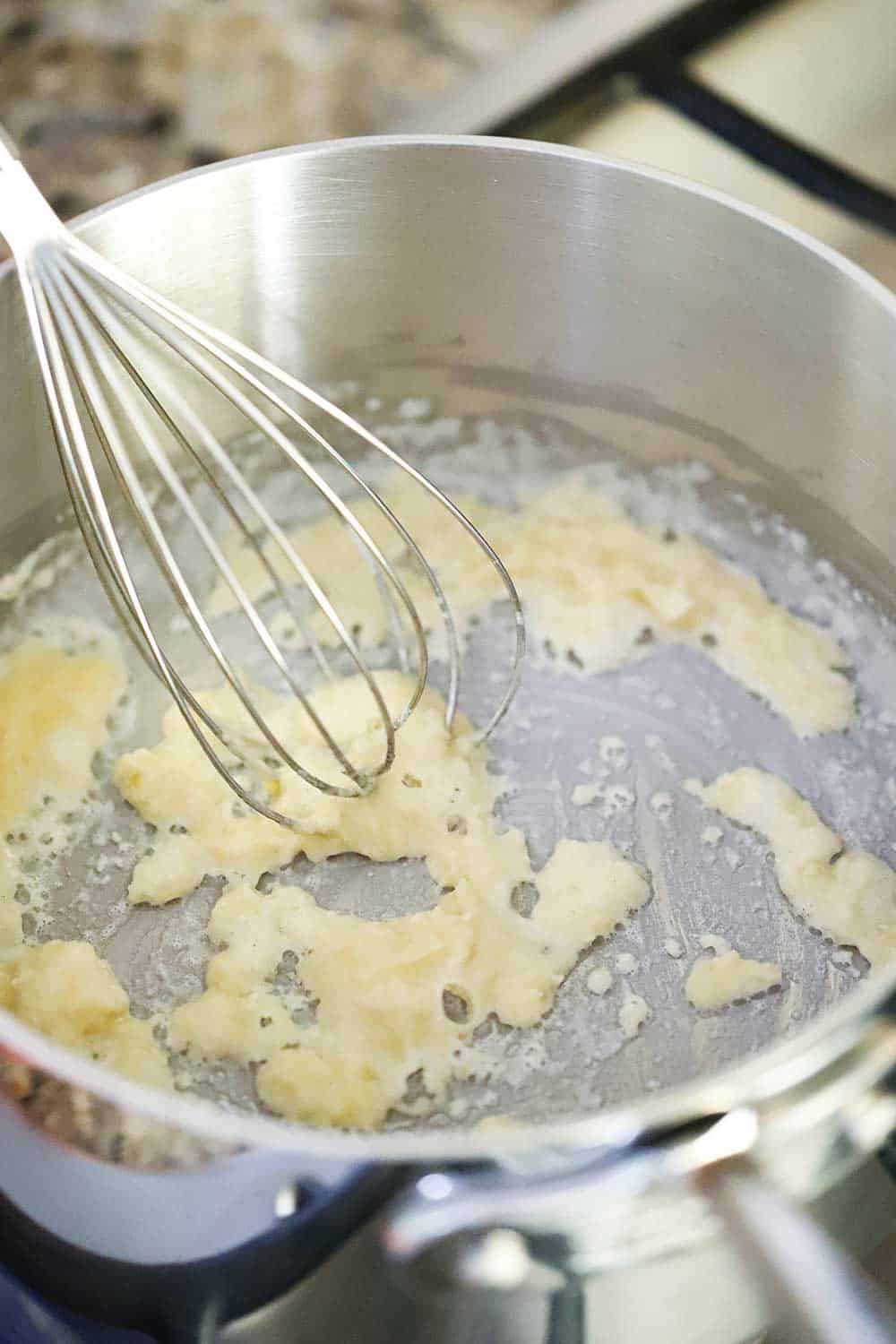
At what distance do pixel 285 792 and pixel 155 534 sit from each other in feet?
0.63

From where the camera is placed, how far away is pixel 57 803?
739 mm

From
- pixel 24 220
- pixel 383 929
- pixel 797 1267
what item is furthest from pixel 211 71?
pixel 797 1267

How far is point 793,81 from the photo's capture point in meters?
0.91

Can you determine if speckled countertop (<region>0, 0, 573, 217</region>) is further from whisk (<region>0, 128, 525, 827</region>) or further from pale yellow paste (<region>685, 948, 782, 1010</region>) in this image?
pale yellow paste (<region>685, 948, 782, 1010</region>)

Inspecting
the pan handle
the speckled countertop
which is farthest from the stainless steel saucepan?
the speckled countertop

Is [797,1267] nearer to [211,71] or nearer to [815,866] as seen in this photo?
[815,866]

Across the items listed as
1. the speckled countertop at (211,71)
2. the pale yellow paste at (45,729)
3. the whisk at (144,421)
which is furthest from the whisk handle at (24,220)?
the speckled countertop at (211,71)

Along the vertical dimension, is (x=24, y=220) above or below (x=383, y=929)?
above

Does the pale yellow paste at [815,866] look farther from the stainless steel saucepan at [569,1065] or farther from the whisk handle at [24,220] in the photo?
the whisk handle at [24,220]

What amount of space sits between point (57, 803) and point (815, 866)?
374mm

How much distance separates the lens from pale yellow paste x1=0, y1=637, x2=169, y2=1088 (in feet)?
2.13

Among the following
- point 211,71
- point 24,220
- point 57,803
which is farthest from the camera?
point 211,71

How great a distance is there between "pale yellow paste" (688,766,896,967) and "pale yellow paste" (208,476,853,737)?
51mm

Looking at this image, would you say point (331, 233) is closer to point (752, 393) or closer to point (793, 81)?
point (752, 393)
